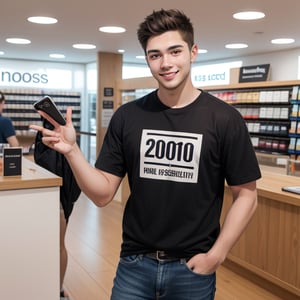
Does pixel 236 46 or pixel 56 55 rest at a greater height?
pixel 236 46

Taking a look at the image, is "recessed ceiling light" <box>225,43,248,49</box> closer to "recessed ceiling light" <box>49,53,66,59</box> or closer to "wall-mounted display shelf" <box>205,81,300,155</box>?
"wall-mounted display shelf" <box>205,81,300,155</box>

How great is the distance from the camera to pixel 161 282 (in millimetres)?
1439

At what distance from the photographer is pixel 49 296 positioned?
2.82 metres

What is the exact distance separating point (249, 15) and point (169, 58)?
4.24m

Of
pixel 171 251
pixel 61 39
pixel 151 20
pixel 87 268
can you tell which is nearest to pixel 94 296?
pixel 87 268

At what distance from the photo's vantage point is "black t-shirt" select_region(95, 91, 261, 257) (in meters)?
1.42

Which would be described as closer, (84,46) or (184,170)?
(184,170)

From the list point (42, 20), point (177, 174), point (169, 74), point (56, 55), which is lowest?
point (177, 174)

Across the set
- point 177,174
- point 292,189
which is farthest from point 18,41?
point 177,174

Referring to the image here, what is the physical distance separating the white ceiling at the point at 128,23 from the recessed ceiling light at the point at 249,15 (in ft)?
0.27

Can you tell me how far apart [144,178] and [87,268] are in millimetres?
2780

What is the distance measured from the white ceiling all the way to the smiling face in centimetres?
337

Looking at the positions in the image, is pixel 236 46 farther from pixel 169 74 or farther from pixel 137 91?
pixel 169 74

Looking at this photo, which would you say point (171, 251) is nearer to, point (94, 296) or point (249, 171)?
point (249, 171)
